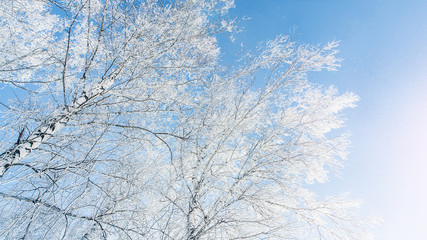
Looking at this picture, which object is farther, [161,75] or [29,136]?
[161,75]

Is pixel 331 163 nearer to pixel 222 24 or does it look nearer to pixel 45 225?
pixel 222 24

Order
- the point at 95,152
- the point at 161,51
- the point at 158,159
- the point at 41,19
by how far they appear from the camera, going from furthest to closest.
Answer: the point at 158,159 < the point at 41,19 < the point at 161,51 < the point at 95,152

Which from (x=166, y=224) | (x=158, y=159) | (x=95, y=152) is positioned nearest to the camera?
(x=166, y=224)

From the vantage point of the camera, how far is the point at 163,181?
2.52 meters

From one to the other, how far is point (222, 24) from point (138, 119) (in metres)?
1.99

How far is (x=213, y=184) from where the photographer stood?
Result: 3473mm

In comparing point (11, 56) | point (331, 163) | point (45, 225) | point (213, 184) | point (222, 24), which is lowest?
point (45, 225)

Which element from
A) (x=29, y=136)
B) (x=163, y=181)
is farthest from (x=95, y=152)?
(x=163, y=181)

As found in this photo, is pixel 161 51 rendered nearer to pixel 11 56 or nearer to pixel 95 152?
pixel 95 152

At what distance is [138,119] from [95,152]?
130 cm

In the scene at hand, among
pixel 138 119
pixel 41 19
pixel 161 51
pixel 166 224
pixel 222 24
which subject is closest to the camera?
pixel 166 224

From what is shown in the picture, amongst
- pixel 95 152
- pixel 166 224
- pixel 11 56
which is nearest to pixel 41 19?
pixel 11 56

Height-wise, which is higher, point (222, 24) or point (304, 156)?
point (222, 24)

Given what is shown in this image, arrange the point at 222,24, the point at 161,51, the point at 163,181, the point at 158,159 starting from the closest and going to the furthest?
1. the point at 163,181
2. the point at 161,51
3. the point at 222,24
4. the point at 158,159
